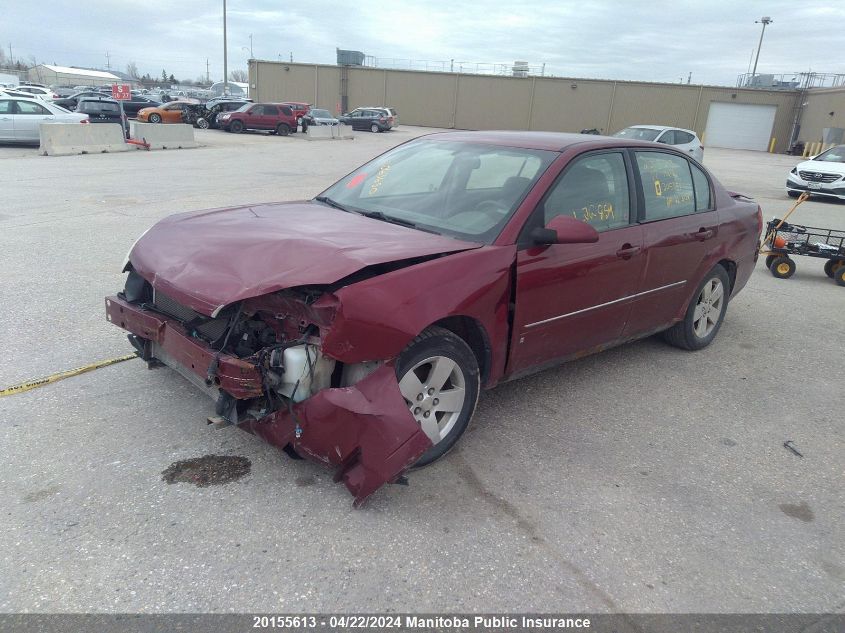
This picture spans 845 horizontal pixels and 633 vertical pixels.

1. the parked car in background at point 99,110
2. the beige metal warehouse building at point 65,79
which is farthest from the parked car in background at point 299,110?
the beige metal warehouse building at point 65,79

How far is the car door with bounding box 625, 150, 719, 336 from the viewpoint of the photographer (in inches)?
177

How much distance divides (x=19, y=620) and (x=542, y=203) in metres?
3.10

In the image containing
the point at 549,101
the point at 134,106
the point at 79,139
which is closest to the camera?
the point at 79,139

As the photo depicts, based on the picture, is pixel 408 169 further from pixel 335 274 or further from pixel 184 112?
pixel 184 112

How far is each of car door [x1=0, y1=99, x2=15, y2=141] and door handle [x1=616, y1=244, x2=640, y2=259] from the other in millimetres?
20642

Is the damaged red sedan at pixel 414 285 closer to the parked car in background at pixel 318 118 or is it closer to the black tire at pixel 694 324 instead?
the black tire at pixel 694 324

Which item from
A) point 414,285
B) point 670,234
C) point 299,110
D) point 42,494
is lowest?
point 42,494

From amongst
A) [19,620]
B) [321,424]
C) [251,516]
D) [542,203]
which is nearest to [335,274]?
[321,424]

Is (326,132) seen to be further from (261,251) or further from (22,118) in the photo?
(261,251)

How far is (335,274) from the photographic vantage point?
290 cm

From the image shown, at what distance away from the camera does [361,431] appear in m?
2.87

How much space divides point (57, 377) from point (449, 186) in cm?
278

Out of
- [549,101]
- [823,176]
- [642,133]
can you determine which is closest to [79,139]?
[642,133]

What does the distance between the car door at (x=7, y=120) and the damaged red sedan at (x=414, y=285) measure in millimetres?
18930
